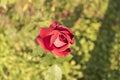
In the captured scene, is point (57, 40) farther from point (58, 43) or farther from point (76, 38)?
point (76, 38)

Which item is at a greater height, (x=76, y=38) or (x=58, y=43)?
(x=76, y=38)

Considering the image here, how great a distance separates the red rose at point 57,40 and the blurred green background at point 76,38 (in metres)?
1.44

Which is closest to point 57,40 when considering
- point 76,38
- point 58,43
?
point 58,43

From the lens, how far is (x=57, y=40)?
4.83ft

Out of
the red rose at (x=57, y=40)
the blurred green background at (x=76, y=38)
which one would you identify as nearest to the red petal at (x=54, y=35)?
the red rose at (x=57, y=40)

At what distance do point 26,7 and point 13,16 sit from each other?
0.59ft

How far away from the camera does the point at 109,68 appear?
4023mm

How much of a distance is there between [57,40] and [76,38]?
253cm

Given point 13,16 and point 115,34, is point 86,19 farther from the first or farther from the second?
point 13,16

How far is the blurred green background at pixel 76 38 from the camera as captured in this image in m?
3.24

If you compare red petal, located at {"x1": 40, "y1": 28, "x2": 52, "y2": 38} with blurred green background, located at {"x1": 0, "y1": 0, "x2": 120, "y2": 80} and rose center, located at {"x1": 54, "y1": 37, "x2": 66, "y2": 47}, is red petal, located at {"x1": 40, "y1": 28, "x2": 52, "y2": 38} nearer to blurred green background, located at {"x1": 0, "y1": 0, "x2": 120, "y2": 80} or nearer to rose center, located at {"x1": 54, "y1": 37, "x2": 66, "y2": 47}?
rose center, located at {"x1": 54, "y1": 37, "x2": 66, "y2": 47}

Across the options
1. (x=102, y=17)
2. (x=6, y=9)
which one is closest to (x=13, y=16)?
(x=6, y=9)

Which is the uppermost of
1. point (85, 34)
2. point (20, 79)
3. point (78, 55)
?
point (85, 34)

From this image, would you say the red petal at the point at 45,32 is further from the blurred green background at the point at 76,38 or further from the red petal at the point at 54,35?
the blurred green background at the point at 76,38
